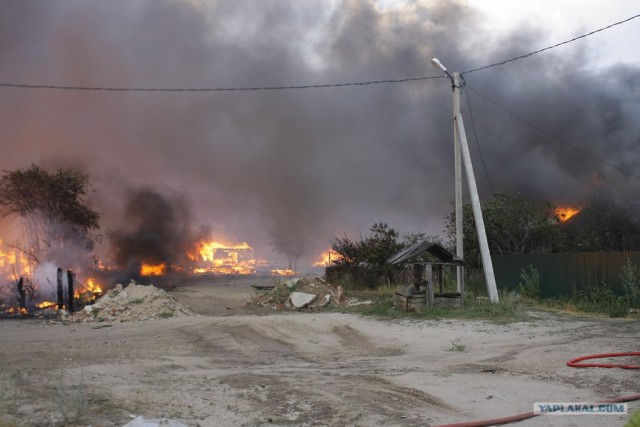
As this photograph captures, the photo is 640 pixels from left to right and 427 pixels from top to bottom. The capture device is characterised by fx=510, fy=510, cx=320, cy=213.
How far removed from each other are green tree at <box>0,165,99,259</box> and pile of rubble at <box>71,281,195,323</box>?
11.8 m

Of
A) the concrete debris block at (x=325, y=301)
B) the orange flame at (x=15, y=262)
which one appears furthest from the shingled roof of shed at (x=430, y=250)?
the orange flame at (x=15, y=262)

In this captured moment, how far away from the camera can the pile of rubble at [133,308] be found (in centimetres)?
1730

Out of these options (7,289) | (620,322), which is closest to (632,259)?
(620,322)

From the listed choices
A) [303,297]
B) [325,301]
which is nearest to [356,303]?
[325,301]

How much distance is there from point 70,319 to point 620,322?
16923 millimetres

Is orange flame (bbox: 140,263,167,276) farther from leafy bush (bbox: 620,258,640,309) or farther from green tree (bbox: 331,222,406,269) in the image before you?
leafy bush (bbox: 620,258,640,309)

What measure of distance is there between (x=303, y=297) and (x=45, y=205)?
671 inches

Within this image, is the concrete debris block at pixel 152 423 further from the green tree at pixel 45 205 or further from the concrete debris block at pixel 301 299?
the green tree at pixel 45 205

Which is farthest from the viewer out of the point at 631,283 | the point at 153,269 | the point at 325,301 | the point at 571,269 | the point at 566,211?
the point at 153,269

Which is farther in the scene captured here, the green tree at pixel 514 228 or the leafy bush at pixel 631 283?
the green tree at pixel 514 228

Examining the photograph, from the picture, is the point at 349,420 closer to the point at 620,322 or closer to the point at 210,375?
the point at 210,375

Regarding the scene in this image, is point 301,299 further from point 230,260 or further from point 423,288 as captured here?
point 230,260

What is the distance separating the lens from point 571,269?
1800 cm

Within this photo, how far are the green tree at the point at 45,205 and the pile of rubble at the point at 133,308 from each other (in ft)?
38.6
